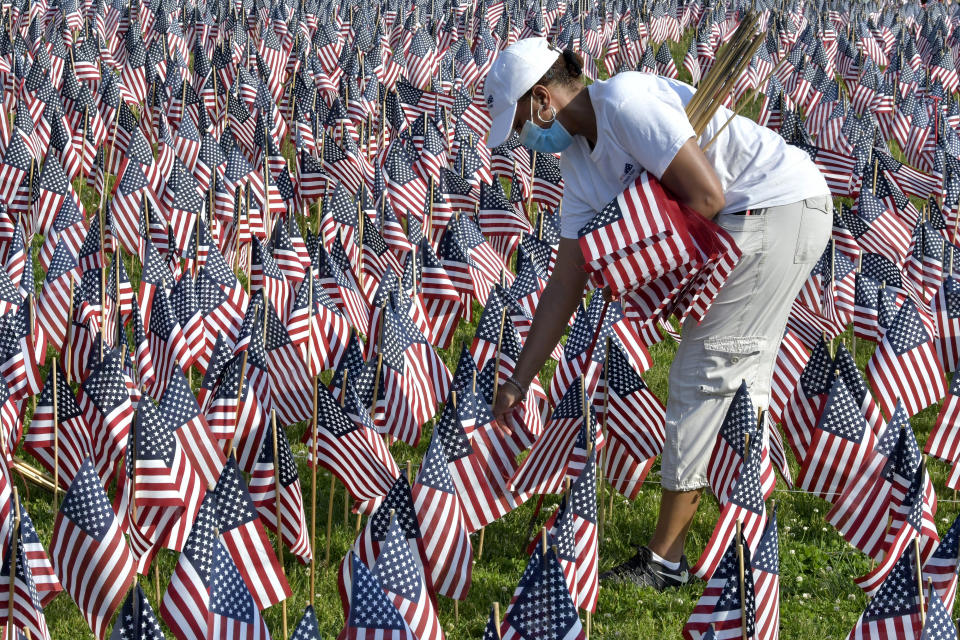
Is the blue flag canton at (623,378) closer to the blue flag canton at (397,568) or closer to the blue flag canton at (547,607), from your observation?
the blue flag canton at (397,568)

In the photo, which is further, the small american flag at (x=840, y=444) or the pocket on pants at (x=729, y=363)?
the small american flag at (x=840, y=444)

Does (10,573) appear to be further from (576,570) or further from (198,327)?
(198,327)

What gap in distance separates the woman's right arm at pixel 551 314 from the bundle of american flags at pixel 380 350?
221 millimetres

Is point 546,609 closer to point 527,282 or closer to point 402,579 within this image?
point 402,579

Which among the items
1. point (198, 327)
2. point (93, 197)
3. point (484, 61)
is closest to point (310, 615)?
point (198, 327)

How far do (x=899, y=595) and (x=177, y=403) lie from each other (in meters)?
3.40

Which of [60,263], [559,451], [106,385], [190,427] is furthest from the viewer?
[60,263]

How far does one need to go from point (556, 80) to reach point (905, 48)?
56.2 ft

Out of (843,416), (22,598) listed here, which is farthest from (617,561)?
(22,598)

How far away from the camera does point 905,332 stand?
7770 millimetres

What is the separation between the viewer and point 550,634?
4.37 m

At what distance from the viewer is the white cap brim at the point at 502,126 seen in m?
4.90

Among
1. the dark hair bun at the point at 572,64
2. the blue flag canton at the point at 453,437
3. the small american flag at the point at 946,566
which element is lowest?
the blue flag canton at the point at 453,437

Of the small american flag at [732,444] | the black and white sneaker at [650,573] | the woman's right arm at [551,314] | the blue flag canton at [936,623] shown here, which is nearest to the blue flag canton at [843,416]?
the small american flag at [732,444]
